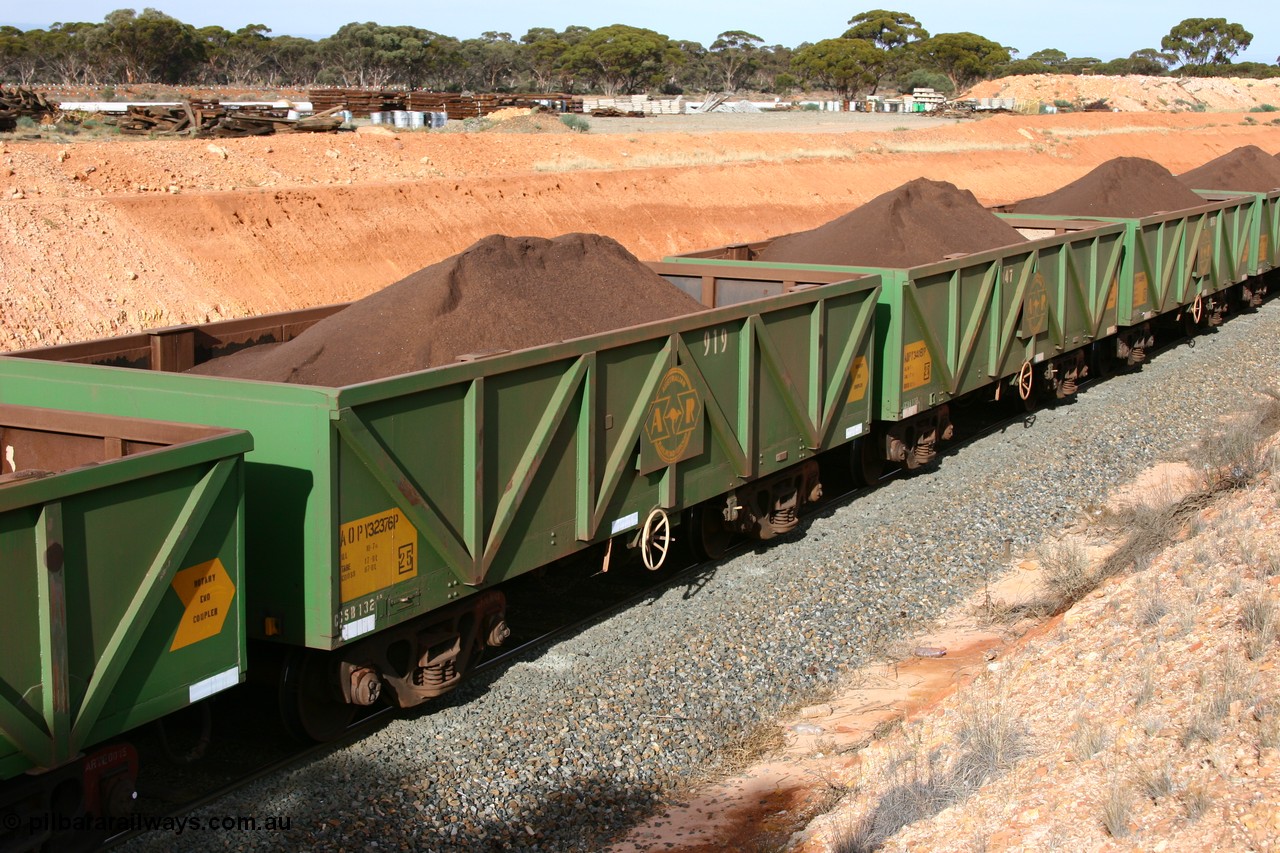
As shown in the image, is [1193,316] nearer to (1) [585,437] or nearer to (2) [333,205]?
(1) [585,437]

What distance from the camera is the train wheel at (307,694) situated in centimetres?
777

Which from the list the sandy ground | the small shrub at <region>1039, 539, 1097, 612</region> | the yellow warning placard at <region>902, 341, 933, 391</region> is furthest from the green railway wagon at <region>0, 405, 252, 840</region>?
the sandy ground

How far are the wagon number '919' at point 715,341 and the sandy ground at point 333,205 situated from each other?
570 inches

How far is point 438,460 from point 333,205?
23171mm

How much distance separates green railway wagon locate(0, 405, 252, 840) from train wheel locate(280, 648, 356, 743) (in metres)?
0.85

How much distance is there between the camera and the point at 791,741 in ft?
27.8

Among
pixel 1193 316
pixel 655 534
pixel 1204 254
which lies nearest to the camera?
pixel 655 534

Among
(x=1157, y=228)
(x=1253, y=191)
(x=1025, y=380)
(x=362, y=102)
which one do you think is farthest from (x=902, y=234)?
(x=362, y=102)

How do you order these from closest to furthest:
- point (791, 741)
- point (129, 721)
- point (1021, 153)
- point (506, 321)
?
point (129, 721) → point (791, 741) → point (506, 321) → point (1021, 153)

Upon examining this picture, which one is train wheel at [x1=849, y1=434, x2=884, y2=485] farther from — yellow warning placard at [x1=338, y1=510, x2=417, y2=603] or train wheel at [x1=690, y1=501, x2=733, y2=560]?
yellow warning placard at [x1=338, y1=510, x2=417, y2=603]

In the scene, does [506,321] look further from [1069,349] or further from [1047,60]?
[1047,60]

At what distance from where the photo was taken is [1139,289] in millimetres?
19844

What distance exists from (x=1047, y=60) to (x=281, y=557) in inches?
7155

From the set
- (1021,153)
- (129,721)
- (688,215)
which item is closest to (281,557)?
(129,721)
